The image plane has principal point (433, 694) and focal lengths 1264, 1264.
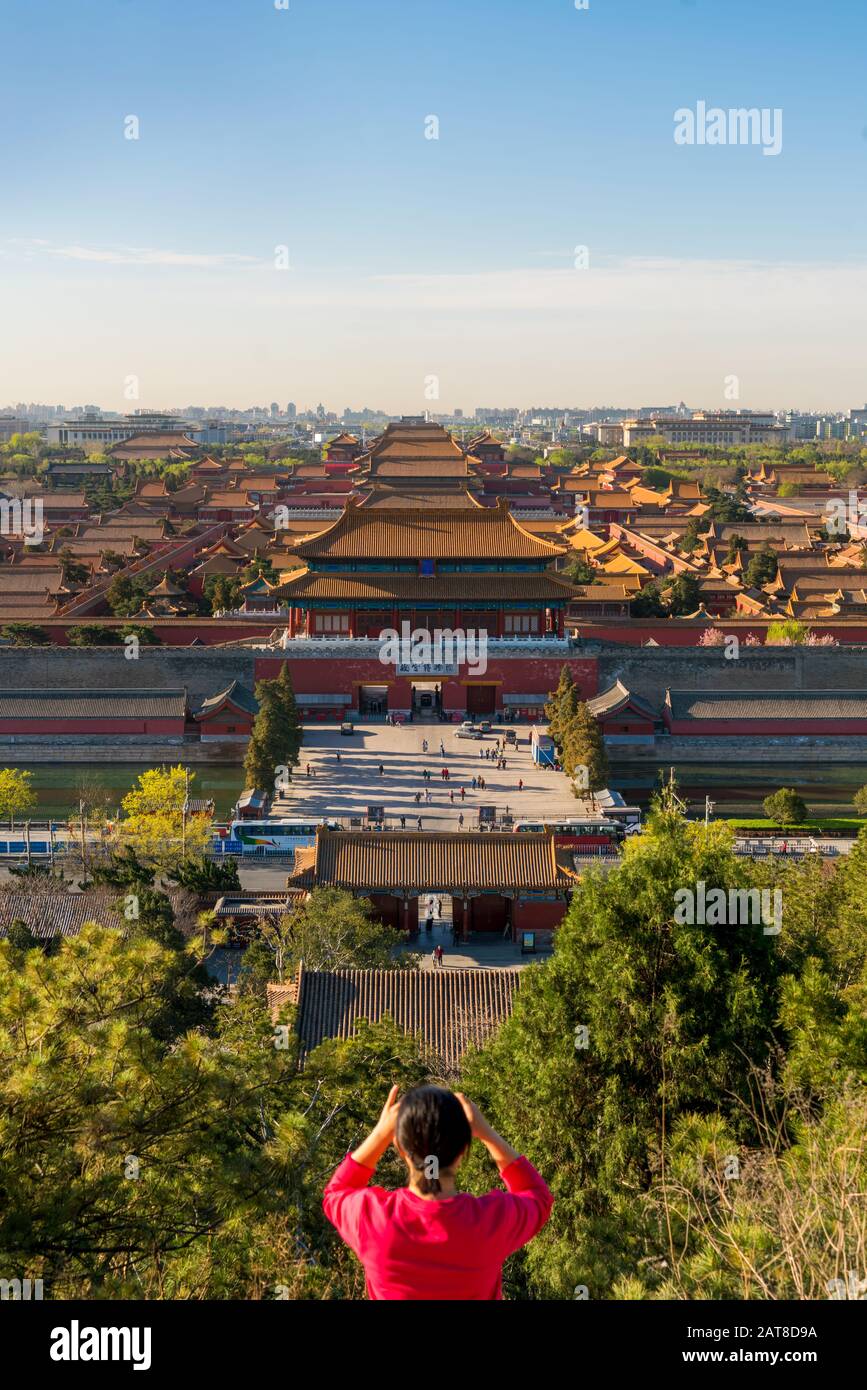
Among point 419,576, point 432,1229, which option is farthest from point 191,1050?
point 419,576

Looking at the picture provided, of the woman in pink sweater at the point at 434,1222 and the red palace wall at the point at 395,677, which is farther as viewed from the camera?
the red palace wall at the point at 395,677

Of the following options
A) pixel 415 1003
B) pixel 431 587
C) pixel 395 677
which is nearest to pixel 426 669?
pixel 395 677

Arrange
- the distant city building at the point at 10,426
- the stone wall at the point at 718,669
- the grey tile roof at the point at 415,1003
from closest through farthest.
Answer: the grey tile roof at the point at 415,1003 → the stone wall at the point at 718,669 → the distant city building at the point at 10,426

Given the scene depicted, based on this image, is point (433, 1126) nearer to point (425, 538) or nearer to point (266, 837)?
point (266, 837)

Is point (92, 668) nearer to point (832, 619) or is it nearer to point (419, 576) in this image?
point (419, 576)

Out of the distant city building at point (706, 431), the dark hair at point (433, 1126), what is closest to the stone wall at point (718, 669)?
the dark hair at point (433, 1126)

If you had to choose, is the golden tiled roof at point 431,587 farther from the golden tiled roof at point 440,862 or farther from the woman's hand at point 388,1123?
the woman's hand at point 388,1123

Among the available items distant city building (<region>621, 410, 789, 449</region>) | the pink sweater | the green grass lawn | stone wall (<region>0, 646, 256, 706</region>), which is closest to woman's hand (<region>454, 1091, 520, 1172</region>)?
the pink sweater

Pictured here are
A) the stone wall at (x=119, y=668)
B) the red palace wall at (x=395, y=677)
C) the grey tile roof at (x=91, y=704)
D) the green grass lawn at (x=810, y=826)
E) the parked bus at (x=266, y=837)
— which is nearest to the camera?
the parked bus at (x=266, y=837)
